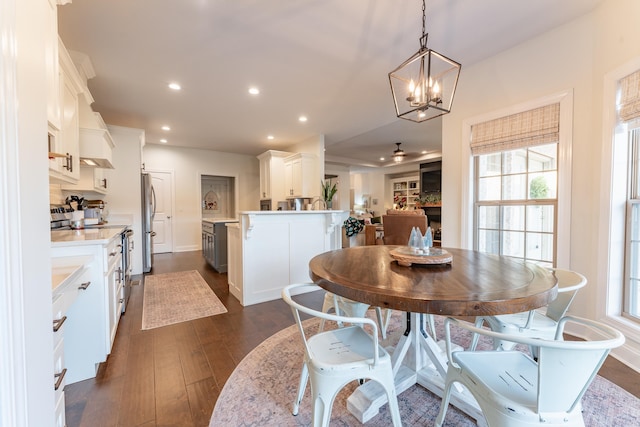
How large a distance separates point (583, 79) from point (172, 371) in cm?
384

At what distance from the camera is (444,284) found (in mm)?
1202

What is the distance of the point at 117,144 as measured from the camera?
13.9 ft

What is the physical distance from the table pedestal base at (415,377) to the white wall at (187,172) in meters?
6.33

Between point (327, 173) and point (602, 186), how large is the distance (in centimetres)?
754

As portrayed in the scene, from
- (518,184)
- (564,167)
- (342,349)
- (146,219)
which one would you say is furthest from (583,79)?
(146,219)

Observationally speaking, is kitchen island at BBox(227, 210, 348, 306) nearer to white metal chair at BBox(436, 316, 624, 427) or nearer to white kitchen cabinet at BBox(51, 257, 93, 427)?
white kitchen cabinet at BBox(51, 257, 93, 427)

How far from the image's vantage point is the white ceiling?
2.00 meters

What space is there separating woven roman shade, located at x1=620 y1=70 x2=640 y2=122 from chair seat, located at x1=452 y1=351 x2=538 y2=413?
75.2 inches

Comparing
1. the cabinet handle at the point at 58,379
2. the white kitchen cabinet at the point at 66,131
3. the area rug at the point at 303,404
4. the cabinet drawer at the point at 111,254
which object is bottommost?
the area rug at the point at 303,404

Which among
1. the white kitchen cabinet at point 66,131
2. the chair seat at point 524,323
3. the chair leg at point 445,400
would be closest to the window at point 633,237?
the chair seat at point 524,323

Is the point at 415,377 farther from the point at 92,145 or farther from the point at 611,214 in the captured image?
the point at 92,145

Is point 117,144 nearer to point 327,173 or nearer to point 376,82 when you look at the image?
point 376,82

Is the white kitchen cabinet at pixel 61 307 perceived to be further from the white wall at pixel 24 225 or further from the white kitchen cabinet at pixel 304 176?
the white kitchen cabinet at pixel 304 176

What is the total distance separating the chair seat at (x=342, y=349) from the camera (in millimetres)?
1152
